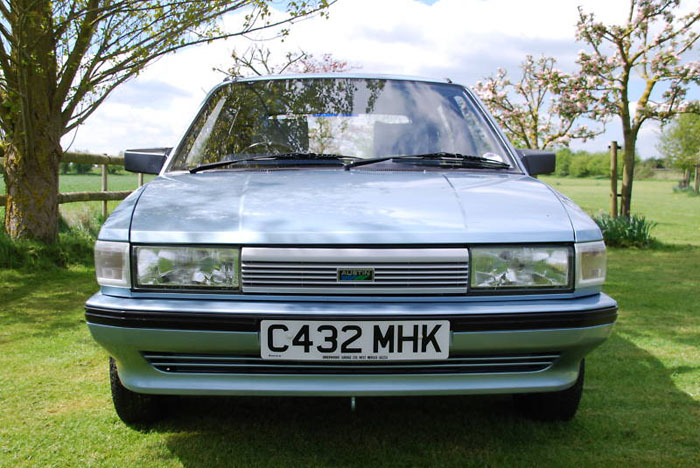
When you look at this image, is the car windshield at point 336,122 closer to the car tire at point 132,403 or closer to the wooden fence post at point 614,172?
the car tire at point 132,403

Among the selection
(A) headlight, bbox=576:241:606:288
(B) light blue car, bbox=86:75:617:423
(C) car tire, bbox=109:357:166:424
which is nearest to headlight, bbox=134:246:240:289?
(B) light blue car, bbox=86:75:617:423

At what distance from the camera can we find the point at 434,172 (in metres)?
2.98

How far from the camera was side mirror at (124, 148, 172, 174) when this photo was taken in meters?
3.43

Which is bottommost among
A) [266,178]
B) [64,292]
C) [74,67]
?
[64,292]

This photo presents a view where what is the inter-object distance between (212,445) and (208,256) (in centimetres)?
90

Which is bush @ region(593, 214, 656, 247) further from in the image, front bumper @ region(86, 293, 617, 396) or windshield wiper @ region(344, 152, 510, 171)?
front bumper @ region(86, 293, 617, 396)

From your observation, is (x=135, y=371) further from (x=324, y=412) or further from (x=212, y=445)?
(x=324, y=412)

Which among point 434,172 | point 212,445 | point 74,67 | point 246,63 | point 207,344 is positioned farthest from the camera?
point 246,63

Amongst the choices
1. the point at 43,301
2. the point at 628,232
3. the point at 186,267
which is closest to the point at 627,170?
the point at 628,232

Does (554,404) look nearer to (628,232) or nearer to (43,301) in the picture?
(43,301)

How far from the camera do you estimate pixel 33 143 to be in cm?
764

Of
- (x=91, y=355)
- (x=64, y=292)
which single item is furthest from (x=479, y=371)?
(x=64, y=292)

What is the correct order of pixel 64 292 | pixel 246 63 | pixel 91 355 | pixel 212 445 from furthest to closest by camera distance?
pixel 246 63 → pixel 64 292 → pixel 91 355 → pixel 212 445

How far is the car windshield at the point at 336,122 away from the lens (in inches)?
129
